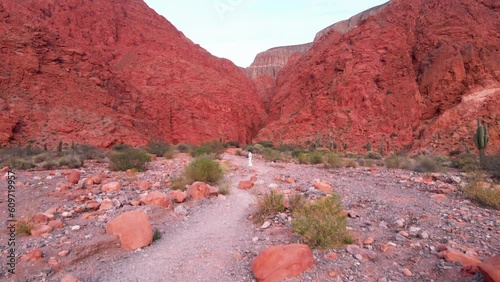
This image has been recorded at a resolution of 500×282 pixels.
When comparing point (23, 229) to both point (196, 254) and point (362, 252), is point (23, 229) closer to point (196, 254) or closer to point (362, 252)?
point (196, 254)

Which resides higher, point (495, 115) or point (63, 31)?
point (63, 31)

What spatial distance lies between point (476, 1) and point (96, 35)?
56.0 m

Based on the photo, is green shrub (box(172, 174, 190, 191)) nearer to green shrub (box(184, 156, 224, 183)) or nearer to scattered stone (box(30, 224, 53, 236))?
green shrub (box(184, 156, 224, 183))

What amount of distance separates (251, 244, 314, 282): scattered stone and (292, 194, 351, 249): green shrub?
1.42ft

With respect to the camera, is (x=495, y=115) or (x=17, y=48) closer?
(x=495, y=115)

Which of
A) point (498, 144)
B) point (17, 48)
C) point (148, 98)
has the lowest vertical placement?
point (498, 144)

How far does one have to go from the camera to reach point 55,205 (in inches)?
230

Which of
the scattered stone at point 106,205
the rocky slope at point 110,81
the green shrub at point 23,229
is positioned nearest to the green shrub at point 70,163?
the scattered stone at point 106,205

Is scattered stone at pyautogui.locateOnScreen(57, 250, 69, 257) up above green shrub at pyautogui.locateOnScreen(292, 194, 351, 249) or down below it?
above

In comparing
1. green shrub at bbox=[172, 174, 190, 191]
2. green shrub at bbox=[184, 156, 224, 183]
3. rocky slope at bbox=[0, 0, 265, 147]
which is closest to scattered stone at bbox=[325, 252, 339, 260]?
green shrub at bbox=[172, 174, 190, 191]

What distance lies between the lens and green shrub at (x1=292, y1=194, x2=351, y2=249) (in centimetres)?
364

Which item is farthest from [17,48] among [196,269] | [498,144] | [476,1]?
[476,1]

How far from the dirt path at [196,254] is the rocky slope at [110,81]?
88.9ft

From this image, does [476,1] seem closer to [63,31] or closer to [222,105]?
[222,105]
